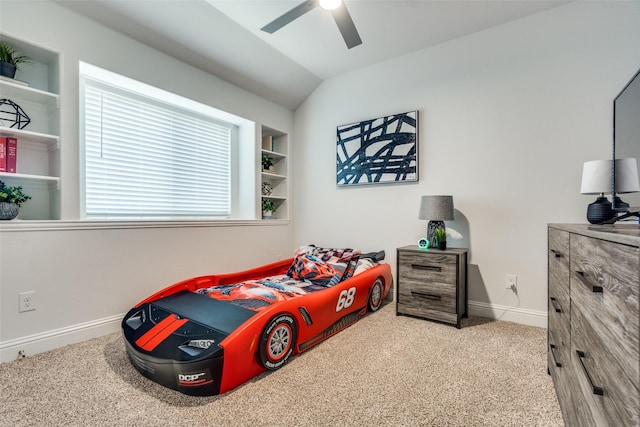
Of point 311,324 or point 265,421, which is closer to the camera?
point 265,421

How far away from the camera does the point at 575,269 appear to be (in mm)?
1085

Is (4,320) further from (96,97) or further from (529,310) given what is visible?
(529,310)

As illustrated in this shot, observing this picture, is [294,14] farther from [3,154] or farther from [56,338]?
[56,338]

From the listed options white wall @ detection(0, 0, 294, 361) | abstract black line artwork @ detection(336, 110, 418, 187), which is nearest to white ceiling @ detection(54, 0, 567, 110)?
white wall @ detection(0, 0, 294, 361)

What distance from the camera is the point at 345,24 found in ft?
6.45

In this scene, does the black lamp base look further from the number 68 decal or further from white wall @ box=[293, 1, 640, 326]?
the number 68 decal

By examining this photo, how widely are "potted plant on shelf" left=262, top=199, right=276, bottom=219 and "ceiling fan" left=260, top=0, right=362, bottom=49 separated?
1960 mm

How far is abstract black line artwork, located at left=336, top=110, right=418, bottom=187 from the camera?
2.88m

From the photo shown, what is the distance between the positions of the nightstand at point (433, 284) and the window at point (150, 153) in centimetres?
215

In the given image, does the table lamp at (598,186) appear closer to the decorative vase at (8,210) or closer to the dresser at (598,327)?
the dresser at (598,327)

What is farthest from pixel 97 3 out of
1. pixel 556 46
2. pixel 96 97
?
pixel 556 46

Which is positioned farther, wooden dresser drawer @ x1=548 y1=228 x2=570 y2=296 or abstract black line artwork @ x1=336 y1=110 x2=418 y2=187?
abstract black line artwork @ x1=336 y1=110 x2=418 y2=187

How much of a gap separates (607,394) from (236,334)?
137cm

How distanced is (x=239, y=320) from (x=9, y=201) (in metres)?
1.63
